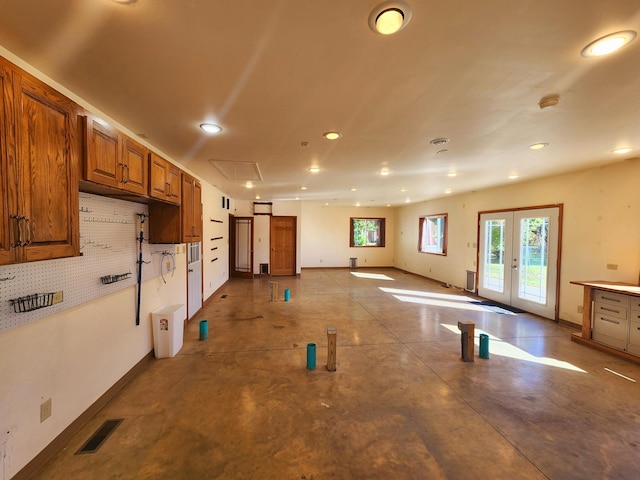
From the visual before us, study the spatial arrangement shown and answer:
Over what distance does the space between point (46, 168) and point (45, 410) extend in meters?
1.69

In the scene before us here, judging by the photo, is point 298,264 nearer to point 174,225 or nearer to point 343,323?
point 343,323

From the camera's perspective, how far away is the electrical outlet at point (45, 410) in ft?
6.02

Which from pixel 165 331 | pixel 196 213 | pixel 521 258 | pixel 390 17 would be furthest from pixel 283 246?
pixel 390 17

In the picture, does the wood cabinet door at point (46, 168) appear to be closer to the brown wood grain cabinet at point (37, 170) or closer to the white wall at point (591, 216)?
the brown wood grain cabinet at point (37, 170)

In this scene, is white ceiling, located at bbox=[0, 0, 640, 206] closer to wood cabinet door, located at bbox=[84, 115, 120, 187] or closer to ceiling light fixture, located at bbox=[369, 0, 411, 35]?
ceiling light fixture, located at bbox=[369, 0, 411, 35]

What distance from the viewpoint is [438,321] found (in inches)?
192

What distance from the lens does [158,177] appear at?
8.68 ft

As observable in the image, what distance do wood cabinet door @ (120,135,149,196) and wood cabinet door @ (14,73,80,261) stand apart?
0.50 meters

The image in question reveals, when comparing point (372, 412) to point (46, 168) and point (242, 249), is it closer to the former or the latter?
point (46, 168)

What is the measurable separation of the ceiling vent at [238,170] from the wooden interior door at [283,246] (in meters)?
4.18

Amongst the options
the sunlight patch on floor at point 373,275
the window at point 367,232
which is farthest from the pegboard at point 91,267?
the window at point 367,232

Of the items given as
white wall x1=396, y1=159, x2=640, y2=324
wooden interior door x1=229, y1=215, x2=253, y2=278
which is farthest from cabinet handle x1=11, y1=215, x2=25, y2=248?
wooden interior door x1=229, y1=215, x2=253, y2=278

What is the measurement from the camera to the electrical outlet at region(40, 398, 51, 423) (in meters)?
1.83

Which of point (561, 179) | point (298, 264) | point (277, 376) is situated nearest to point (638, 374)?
point (561, 179)
